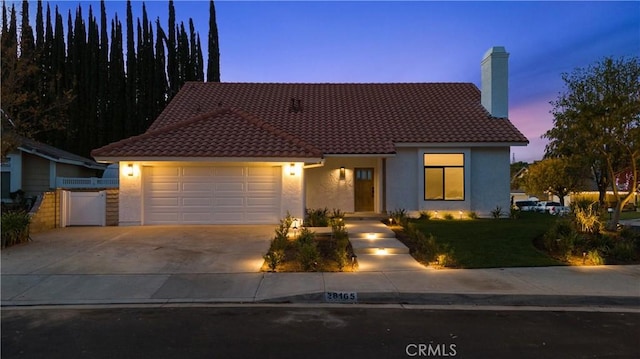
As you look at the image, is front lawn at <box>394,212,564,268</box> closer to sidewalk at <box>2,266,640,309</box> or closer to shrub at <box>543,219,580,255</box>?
shrub at <box>543,219,580,255</box>

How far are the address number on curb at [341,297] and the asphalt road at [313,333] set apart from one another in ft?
1.27

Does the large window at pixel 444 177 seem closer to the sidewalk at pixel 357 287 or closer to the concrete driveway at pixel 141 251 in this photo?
the concrete driveway at pixel 141 251

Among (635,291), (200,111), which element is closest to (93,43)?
(200,111)

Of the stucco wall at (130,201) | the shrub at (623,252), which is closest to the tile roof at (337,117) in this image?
the stucco wall at (130,201)

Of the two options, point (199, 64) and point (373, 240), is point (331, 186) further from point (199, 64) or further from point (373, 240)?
point (199, 64)

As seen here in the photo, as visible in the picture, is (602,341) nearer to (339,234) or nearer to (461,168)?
(339,234)

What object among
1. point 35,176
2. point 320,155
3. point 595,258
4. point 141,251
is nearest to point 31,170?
point 35,176

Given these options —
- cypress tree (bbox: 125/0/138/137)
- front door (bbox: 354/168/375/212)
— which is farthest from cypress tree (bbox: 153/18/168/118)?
front door (bbox: 354/168/375/212)

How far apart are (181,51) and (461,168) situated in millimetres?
25282

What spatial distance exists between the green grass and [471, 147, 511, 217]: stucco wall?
3.83 feet

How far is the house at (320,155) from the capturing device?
15.1 metres

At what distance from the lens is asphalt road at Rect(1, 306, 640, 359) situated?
4.92 meters

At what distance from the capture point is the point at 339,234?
11953 mm

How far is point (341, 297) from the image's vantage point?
7.20 m
